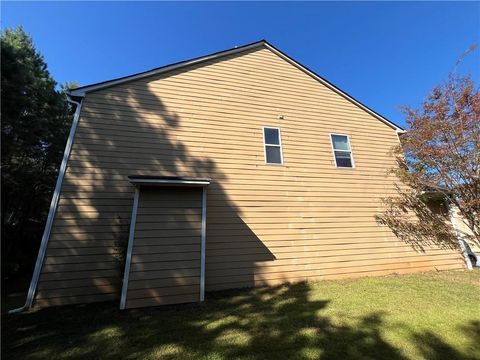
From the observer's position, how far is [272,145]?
796cm

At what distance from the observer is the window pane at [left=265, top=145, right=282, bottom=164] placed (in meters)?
7.81

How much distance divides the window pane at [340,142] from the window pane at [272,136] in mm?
2078

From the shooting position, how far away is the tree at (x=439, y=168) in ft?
24.7

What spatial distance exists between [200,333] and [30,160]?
13.5 meters

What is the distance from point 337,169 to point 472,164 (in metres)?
3.70

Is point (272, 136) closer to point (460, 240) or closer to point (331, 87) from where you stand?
point (331, 87)

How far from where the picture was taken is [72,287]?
555 cm

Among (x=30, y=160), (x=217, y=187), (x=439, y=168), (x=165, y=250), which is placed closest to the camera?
(x=165, y=250)

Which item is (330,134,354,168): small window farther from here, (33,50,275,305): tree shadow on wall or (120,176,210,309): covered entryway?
(120,176,210,309): covered entryway

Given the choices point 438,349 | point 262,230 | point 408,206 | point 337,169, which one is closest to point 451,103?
point 408,206

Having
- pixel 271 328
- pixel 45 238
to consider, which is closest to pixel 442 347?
pixel 271 328

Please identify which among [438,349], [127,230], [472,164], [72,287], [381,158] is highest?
[381,158]

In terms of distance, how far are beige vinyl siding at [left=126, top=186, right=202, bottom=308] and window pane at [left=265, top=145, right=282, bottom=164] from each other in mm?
2825

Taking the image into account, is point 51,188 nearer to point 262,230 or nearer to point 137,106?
point 137,106
